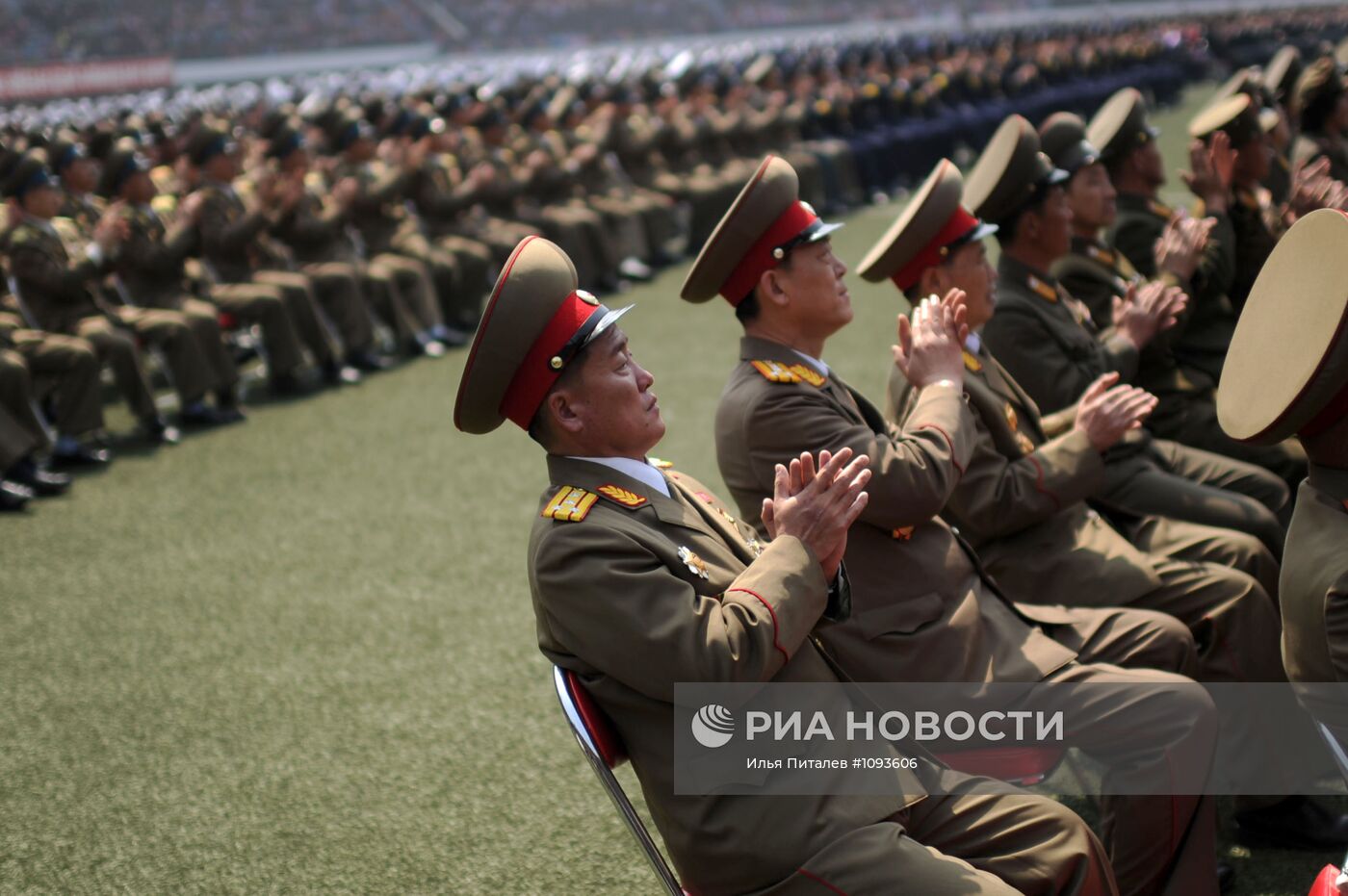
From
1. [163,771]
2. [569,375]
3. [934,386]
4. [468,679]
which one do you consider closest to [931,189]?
[934,386]

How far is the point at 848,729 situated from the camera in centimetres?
214

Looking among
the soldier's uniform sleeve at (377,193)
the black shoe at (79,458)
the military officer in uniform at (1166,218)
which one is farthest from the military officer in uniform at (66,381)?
the military officer in uniform at (1166,218)

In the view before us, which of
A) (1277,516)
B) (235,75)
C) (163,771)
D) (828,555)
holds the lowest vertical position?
(235,75)

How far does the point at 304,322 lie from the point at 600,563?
654 centimetres

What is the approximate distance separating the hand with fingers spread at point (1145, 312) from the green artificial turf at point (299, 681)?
5.06 ft

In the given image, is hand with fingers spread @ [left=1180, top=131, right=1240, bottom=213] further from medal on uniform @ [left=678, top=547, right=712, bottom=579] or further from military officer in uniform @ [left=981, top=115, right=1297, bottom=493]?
medal on uniform @ [left=678, top=547, right=712, bottom=579]

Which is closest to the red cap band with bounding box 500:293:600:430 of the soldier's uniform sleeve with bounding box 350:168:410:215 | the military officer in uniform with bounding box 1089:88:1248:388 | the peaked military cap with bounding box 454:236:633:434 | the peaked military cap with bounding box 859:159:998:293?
the peaked military cap with bounding box 454:236:633:434

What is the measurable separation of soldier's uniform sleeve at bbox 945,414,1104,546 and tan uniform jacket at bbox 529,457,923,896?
1.02m

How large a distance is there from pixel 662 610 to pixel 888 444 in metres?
0.82

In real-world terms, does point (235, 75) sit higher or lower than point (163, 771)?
lower

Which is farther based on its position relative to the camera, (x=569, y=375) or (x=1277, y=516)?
(x=1277, y=516)

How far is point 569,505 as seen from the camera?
6.73 ft

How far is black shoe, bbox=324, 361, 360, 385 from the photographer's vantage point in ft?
26.8

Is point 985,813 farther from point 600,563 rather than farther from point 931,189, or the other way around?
point 931,189
